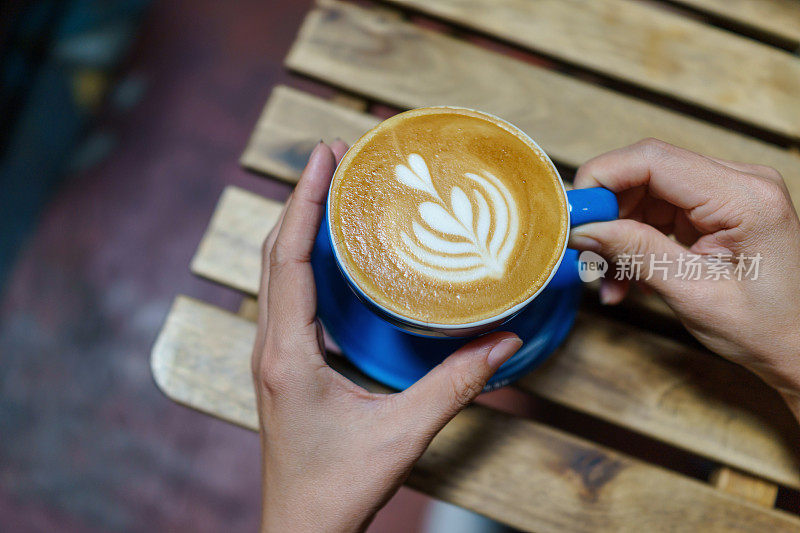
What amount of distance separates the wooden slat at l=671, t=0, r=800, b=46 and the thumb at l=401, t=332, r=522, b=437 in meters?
0.67

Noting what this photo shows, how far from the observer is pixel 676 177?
67 cm

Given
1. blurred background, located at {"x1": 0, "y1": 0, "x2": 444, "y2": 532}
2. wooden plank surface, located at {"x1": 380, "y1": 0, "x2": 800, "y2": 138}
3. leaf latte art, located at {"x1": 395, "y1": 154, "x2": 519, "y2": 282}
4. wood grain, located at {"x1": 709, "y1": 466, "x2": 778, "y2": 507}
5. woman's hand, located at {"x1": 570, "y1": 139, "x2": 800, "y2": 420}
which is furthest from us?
blurred background, located at {"x1": 0, "y1": 0, "x2": 444, "y2": 532}

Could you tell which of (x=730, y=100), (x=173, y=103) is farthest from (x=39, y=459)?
(x=730, y=100)

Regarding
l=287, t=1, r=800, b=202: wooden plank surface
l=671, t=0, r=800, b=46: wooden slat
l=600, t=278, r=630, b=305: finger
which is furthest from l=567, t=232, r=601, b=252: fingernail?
l=671, t=0, r=800, b=46: wooden slat

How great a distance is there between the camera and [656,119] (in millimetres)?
846

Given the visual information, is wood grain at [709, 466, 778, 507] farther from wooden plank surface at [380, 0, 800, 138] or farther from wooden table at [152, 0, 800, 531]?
wooden plank surface at [380, 0, 800, 138]

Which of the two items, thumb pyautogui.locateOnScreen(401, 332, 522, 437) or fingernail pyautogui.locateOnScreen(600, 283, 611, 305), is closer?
thumb pyautogui.locateOnScreen(401, 332, 522, 437)

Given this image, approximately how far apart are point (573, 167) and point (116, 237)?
107cm

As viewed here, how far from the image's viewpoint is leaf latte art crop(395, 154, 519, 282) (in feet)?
1.80

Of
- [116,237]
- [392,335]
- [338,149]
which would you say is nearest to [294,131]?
[338,149]

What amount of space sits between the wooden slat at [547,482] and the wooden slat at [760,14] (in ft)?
2.29

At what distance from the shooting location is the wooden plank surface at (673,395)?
76cm

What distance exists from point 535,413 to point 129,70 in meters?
1.29

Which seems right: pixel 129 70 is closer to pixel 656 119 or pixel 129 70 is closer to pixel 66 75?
pixel 66 75
